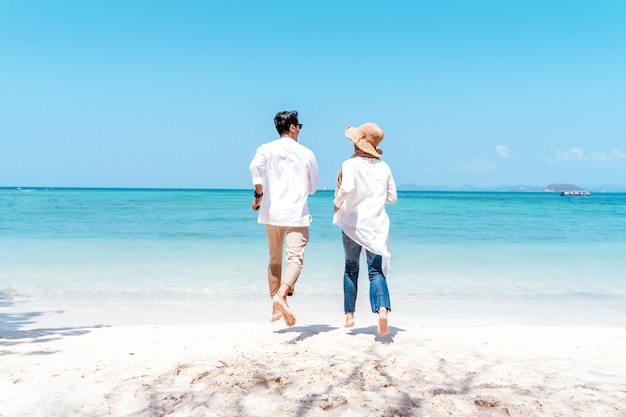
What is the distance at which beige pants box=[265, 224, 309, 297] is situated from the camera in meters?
4.31

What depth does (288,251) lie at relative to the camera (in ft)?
14.5

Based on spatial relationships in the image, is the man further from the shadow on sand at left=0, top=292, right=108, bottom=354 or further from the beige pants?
the shadow on sand at left=0, top=292, right=108, bottom=354

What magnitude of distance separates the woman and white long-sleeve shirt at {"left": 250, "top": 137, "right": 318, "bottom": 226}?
13.9 inches

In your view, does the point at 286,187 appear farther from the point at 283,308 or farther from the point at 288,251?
the point at 283,308

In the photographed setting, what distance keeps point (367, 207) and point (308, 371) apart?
57.5 inches

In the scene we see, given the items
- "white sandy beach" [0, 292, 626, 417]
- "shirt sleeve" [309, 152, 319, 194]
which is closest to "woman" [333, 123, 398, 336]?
"shirt sleeve" [309, 152, 319, 194]

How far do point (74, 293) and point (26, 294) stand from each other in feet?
1.84

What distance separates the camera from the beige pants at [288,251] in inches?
170

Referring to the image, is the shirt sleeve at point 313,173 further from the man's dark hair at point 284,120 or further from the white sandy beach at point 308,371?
the white sandy beach at point 308,371

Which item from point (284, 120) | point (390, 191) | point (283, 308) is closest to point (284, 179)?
point (284, 120)

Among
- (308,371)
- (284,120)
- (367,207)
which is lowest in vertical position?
(308,371)

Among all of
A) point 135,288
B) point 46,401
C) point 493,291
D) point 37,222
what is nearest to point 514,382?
point 46,401

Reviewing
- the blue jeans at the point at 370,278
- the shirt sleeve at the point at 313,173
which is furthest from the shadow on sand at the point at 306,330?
the shirt sleeve at the point at 313,173

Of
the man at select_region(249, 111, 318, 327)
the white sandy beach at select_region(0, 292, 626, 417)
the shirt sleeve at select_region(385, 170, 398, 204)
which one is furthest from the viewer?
the man at select_region(249, 111, 318, 327)
